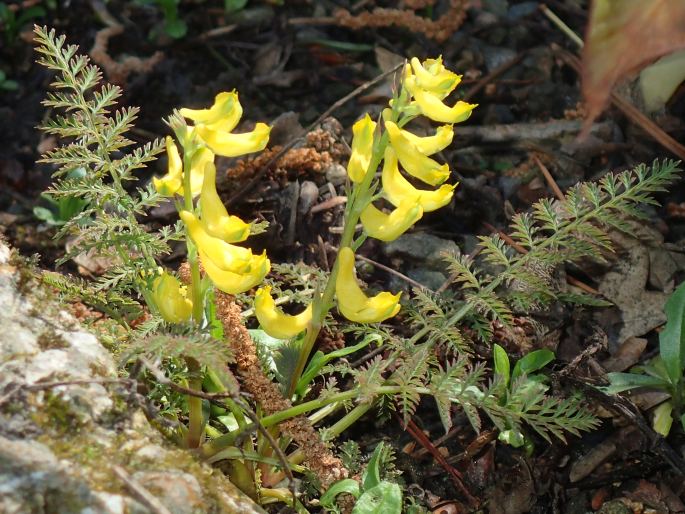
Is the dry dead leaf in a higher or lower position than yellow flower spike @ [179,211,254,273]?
higher

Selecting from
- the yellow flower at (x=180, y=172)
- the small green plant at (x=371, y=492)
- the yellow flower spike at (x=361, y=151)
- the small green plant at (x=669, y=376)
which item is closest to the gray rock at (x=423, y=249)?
the small green plant at (x=669, y=376)

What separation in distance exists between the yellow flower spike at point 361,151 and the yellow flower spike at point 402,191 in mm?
45

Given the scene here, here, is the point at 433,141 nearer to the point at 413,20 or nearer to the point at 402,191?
the point at 402,191

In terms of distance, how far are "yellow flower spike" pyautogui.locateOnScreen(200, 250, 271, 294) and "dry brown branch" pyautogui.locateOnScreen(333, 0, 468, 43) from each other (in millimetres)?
2388

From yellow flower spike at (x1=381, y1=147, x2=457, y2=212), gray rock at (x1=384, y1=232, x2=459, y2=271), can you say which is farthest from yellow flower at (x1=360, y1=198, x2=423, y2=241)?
gray rock at (x1=384, y1=232, x2=459, y2=271)

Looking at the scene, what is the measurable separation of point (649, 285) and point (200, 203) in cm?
171

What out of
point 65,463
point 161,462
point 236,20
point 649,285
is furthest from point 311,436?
point 236,20

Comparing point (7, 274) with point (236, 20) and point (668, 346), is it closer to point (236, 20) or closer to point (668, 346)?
point (668, 346)

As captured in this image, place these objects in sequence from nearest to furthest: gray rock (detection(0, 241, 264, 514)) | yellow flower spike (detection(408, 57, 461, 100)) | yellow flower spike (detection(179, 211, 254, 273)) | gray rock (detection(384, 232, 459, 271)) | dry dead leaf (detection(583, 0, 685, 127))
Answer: dry dead leaf (detection(583, 0, 685, 127)) < gray rock (detection(0, 241, 264, 514)) < yellow flower spike (detection(179, 211, 254, 273)) < yellow flower spike (detection(408, 57, 461, 100)) < gray rock (detection(384, 232, 459, 271))

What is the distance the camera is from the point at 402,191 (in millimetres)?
1908

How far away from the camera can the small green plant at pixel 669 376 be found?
2.31 m

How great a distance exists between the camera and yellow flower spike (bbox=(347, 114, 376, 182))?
6.08 feet

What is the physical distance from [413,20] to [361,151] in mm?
2164

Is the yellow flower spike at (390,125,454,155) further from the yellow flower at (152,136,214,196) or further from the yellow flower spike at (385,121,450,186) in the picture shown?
the yellow flower at (152,136,214,196)
